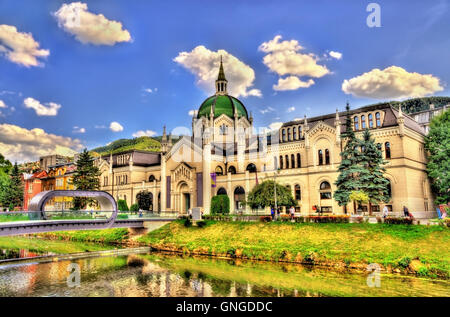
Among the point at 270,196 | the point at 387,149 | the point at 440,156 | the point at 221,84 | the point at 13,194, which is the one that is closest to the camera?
the point at 270,196

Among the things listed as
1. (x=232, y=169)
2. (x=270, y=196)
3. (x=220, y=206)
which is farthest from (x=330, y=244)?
(x=232, y=169)

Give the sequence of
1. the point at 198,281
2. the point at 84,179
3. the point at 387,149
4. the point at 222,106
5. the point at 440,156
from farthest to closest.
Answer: the point at 222,106, the point at 84,179, the point at 387,149, the point at 440,156, the point at 198,281

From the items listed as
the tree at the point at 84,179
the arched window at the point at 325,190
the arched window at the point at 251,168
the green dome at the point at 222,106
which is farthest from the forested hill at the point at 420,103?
the tree at the point at 84,179

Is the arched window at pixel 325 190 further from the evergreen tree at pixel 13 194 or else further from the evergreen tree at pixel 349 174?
the evergreen tree at pixel 13 194

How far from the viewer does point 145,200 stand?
7056cm

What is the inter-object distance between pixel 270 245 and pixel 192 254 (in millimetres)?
9678

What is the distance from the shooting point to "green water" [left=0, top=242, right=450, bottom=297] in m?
22.3

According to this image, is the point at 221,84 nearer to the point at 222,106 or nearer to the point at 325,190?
the point at 222,106

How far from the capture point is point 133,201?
74438 millimetres

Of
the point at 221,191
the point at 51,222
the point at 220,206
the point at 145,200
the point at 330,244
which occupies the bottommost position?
the point at 330,244

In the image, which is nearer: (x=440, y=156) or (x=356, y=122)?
(x=440, y=156)

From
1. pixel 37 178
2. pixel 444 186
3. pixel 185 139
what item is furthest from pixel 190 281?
pixel 37 178

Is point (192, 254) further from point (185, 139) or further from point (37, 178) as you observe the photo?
point (37, 178)

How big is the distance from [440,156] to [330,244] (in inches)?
1022
